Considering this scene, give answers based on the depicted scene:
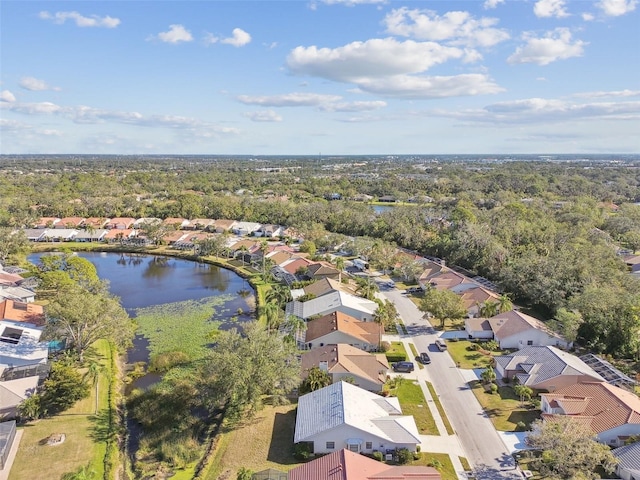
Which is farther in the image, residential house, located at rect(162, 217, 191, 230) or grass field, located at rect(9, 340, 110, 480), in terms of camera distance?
residential house, located at rect(162, 217, 191, 230)

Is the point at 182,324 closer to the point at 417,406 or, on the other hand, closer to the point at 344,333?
the point at 344,333

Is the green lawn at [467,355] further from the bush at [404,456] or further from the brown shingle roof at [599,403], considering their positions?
the bush at [404,456]

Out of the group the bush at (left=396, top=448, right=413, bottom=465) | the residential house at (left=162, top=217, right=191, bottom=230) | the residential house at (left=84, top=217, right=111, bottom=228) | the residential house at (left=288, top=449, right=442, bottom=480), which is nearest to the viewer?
the residential house at (left=288, top=449, right=442, bottom=480)

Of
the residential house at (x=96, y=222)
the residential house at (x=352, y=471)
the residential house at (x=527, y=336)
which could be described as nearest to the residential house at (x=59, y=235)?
the residential house at (x=96, y=222)

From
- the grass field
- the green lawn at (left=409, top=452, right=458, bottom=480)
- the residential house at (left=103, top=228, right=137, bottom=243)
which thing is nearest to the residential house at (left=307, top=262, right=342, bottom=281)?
the grass field

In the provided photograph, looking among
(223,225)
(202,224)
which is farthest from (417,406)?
(202,224)

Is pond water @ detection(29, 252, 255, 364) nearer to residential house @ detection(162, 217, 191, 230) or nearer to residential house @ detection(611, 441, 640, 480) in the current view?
residential house @ detection(162, 217, 191, 230)
